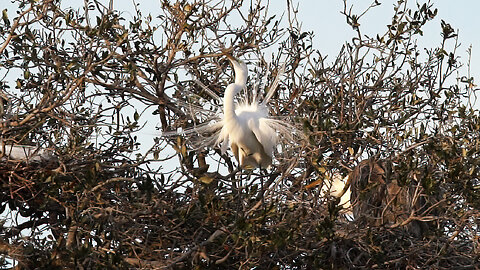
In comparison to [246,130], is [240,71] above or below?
above

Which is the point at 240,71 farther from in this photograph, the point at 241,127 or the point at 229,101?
the point at 241,127

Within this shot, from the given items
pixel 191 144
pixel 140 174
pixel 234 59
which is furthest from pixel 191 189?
pixel 234 59

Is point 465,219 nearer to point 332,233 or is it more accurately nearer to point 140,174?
point 332,233

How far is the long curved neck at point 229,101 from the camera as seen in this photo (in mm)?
5418

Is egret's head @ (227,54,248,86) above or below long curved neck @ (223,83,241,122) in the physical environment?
above

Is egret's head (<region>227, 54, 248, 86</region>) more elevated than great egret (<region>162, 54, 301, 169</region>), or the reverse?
egret's head (<region>227, 54, 248, 86</region>)

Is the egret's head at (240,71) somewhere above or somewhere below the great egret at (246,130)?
above

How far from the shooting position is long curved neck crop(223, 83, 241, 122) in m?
5.42

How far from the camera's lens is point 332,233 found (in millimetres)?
4363

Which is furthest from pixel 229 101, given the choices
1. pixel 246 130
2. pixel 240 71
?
pixel 246 130

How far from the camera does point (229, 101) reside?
547 centimetres

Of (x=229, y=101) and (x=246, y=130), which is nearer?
(x=229, y=101)

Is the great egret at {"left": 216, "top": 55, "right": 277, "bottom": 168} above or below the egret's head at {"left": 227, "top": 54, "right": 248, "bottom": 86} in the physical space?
below

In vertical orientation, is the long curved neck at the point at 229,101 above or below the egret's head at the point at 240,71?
below
